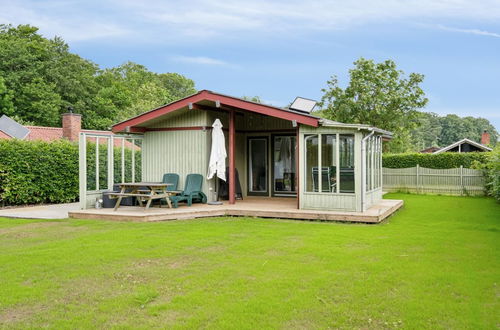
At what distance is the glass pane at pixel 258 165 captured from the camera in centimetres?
1366

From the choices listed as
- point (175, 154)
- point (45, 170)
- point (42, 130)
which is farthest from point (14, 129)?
point (175, 154)

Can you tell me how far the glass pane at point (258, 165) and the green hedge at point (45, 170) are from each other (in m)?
3.33

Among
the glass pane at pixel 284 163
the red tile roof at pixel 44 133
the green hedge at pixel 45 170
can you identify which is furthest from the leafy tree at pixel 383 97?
the green hedge at pixel 45 170

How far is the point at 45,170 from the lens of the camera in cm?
1355

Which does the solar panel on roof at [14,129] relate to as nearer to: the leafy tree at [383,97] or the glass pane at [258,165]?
the glass pane at [258,165]

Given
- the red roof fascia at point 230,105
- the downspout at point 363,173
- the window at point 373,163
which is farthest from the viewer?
the window at point 373,163

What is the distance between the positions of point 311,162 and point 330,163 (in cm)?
45

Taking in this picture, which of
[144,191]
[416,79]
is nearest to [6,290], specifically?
[144,191]

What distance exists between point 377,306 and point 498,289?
59.5 inches

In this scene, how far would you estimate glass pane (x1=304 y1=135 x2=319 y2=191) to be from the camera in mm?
10305

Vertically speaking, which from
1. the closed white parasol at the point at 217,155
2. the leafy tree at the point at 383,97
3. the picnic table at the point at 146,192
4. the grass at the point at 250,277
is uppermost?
the leafy tree at the point at 383,97

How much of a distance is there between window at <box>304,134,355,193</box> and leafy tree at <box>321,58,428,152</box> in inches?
776

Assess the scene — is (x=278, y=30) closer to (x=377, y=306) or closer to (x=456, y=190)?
Answer: (x=456, y=190)

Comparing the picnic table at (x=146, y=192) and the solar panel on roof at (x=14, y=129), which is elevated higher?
the solar panel on roof at (x=14, y=129)
